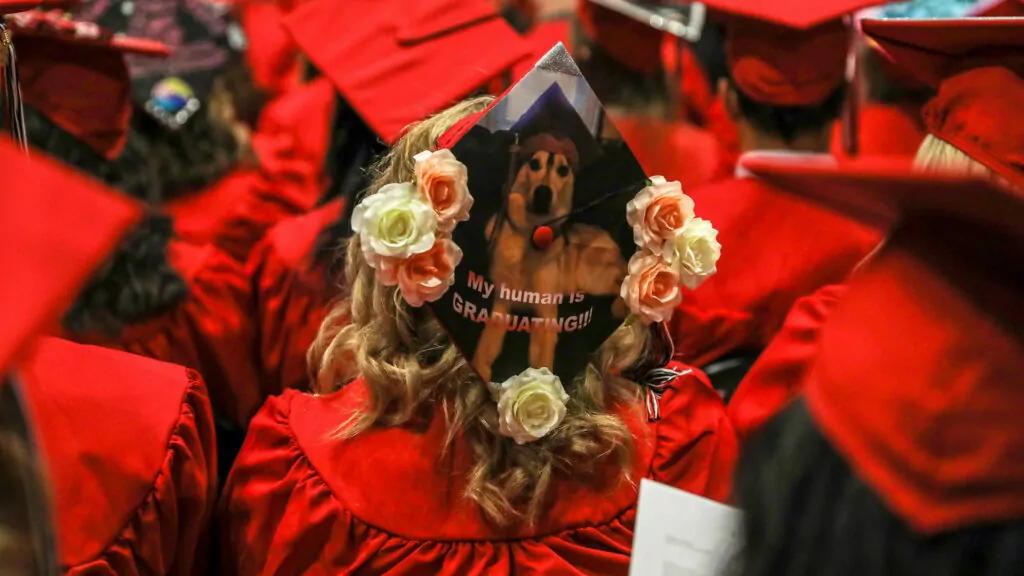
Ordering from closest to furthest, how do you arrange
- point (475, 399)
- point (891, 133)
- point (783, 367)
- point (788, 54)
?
point (475, 399), point (783, 367), point (788, 54), point (891, 133)

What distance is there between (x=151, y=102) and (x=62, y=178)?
2107 millimetres

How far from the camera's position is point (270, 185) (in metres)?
2.68

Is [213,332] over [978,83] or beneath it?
beneath

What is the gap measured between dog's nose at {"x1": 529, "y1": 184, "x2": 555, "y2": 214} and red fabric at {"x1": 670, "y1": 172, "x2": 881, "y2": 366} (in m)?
0.69

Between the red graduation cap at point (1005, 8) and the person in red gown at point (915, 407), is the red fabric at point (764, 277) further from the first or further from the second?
the person in red gown at point (915, 407)

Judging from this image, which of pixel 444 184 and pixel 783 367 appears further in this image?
pixel 783 367

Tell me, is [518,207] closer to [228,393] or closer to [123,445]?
[123,445]

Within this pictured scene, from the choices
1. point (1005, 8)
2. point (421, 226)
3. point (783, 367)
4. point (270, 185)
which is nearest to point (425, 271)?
point (421, 226)

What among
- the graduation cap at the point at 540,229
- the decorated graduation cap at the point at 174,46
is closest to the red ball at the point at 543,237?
the graduation cap at the point at 540,229

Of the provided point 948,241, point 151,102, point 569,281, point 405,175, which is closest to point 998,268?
point 948,241

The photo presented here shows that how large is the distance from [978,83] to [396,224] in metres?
0.86

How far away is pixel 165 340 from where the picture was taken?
→ 6.17 ft

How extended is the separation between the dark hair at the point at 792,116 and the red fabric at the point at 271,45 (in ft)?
7.20

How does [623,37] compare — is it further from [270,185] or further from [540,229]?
[540,229]
